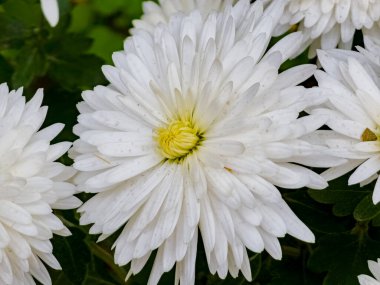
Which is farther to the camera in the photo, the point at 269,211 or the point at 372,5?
the point at 372,5

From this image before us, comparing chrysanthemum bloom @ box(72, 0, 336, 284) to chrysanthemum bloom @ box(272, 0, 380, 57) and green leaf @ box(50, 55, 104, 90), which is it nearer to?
chrysanthemum bloom @ box(272, 0, 380, 57)

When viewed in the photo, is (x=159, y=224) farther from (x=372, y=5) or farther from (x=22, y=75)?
(x=22, y=75)

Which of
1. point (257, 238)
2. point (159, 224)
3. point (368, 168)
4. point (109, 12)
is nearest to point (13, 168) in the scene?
point (159, 224)

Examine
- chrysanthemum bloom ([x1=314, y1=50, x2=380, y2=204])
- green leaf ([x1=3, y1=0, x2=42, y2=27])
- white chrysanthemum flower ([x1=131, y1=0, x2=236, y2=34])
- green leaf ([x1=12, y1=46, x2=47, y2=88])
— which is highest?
green leaf ([x1=3, y1=0, x2=42, y2=27])

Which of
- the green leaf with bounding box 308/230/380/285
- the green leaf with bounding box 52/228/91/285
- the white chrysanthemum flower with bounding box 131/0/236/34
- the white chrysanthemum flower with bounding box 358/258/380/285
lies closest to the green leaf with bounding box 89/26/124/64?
the white chrysanthemum flower with bounding box 131/0/236/34

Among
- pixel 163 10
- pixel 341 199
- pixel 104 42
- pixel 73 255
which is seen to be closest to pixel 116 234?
pixel 73 255

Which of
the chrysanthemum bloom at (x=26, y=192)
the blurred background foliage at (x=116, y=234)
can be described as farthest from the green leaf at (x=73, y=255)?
the chrysanthemum bloom at (x=26, y=192)
